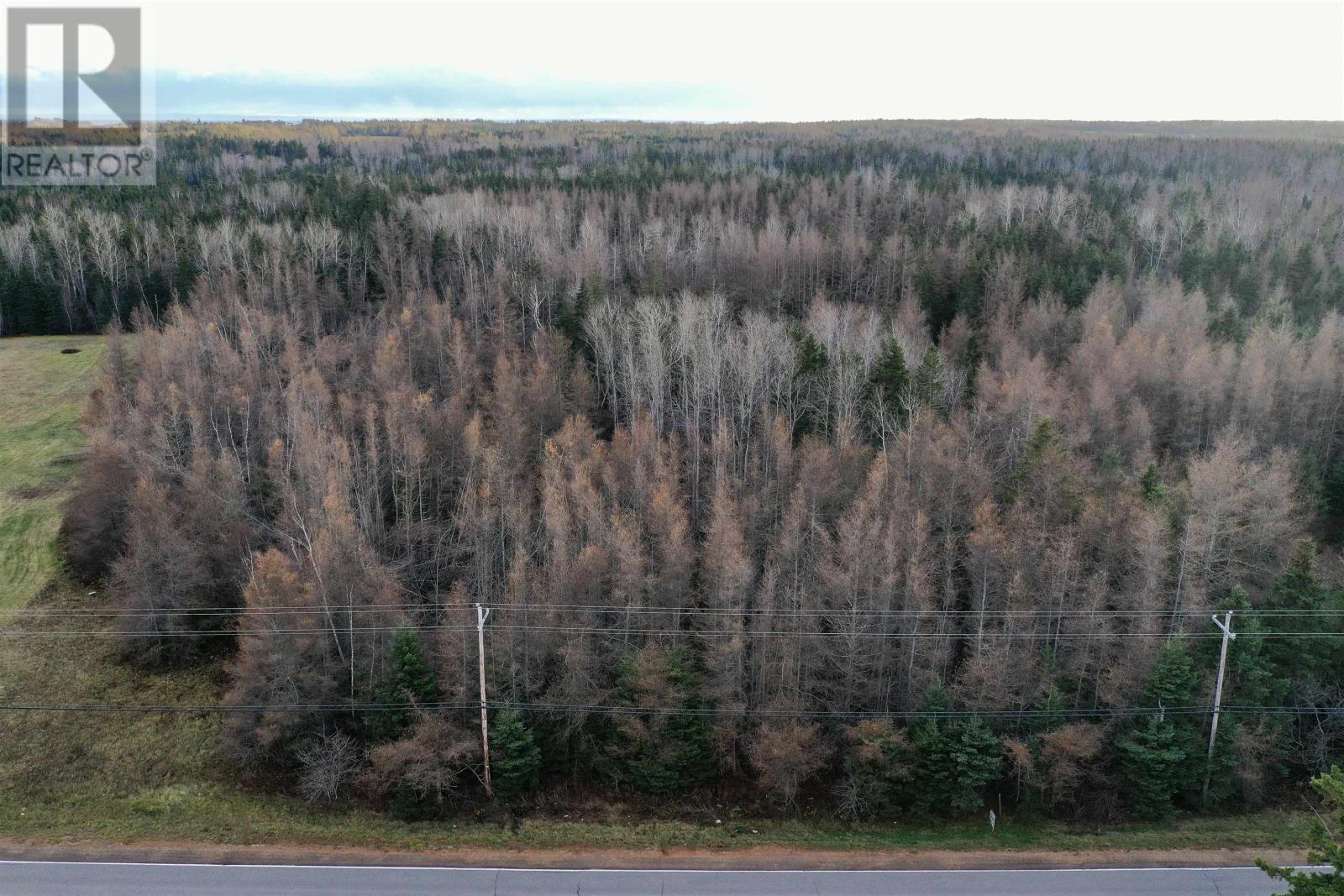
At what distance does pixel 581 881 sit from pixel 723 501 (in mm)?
15524

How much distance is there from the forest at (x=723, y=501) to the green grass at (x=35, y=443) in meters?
2.71

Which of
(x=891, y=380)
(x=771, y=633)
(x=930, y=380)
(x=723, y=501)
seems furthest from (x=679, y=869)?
(x=891, y=380)

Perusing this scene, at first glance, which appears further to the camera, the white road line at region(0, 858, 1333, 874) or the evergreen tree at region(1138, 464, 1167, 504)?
the evergreen tree at region(1138, 464, 1167, 504)

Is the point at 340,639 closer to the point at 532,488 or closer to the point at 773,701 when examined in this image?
the point at 532,488

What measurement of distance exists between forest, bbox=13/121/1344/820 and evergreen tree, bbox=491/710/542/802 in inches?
8.3

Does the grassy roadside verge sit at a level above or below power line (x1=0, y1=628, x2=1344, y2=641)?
below

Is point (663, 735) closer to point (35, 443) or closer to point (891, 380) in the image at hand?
point (891, 380)

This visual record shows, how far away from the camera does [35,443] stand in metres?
51.0

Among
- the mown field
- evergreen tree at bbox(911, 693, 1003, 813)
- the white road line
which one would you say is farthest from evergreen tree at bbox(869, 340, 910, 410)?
the white road line

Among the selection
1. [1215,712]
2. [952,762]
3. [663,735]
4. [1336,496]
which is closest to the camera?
[1215,712]

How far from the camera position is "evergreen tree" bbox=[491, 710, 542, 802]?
27.7 metres

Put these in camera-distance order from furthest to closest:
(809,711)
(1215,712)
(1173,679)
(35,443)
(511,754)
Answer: (35,443) < (809,711) < (511,754) < (1173,679) < (1215,712)

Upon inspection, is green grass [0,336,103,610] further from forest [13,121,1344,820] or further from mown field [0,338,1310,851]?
mown field [0,338,1310,851]

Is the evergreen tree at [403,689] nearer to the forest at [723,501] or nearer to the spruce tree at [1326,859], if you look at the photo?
the forest at [723,501]
